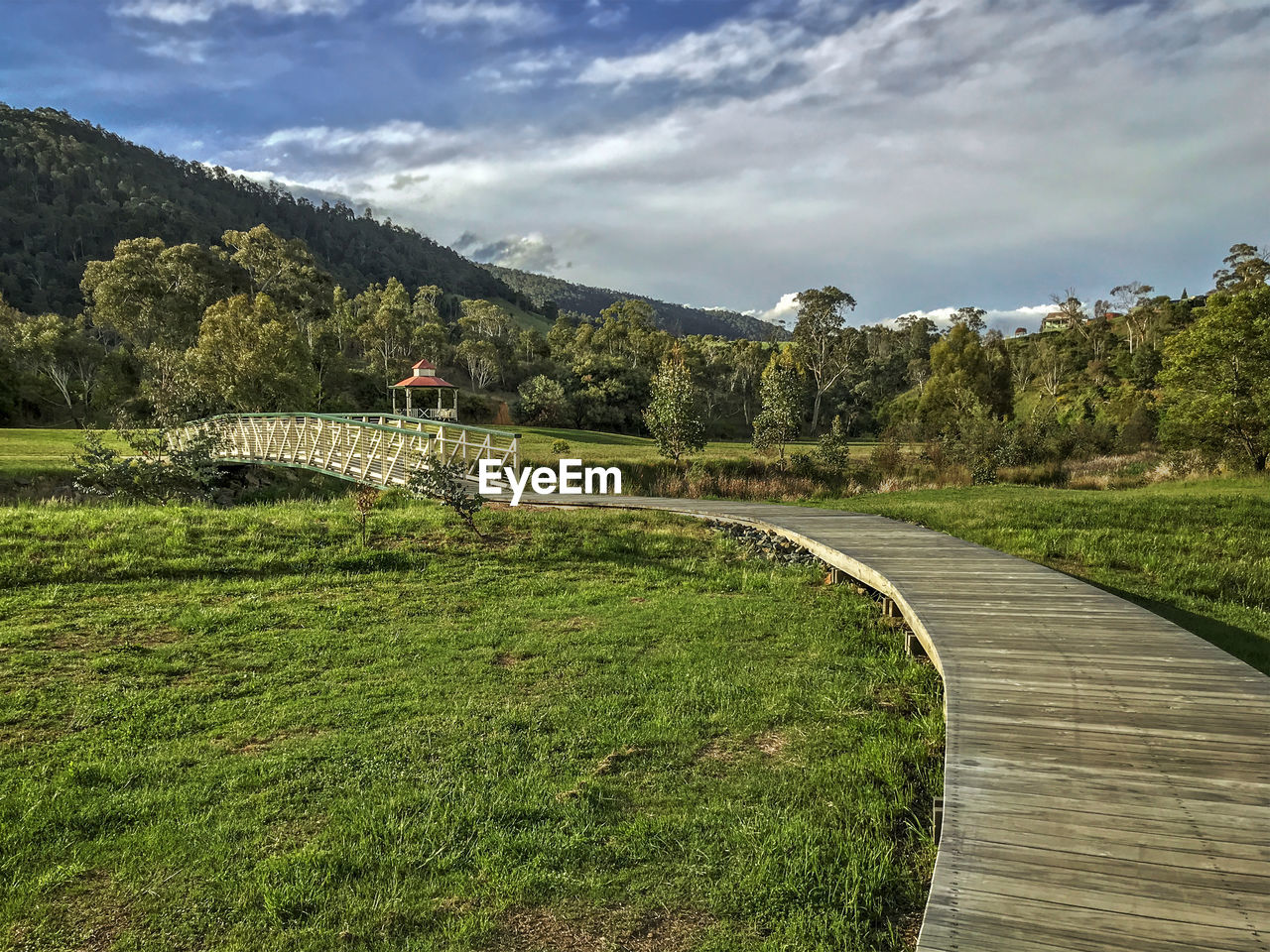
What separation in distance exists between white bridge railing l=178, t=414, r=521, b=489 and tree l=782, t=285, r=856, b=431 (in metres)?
45.8

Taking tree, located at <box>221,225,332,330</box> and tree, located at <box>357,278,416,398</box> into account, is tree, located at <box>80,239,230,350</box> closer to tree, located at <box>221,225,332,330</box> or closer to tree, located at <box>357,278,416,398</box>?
tree, located at <box>221,225,332,330</box>

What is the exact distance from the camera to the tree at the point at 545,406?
159 feet

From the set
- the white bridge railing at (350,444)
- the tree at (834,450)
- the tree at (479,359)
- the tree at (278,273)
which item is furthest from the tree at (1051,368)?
the tree at (278,273)

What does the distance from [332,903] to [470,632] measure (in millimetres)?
3870

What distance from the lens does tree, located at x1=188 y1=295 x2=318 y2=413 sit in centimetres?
3003

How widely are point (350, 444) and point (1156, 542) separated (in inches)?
674

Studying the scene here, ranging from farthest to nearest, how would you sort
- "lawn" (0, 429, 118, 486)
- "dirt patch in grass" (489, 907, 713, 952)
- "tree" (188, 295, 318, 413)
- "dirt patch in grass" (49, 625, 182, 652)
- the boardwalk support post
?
"tree" (188, 295, 318, 413), "lawn" (0, 429, 118, 486), the boardwalk support post, "dirt patch in grass" (49, 625, 182, 652), "dirt patch in grass" (489, 907, 713, 952)

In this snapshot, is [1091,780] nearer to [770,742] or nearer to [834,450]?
[770,742]

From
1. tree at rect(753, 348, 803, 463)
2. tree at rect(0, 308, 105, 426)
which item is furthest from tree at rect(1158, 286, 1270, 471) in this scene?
tree at rect(0, 308, 105, 426)

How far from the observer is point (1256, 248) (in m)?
55.0

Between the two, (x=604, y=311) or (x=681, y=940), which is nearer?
(x=681, y=940)

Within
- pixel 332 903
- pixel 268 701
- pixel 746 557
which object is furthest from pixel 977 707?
pixel 746 557

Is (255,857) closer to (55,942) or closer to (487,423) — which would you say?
(55,942)

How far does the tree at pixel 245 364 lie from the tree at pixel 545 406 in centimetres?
1888
